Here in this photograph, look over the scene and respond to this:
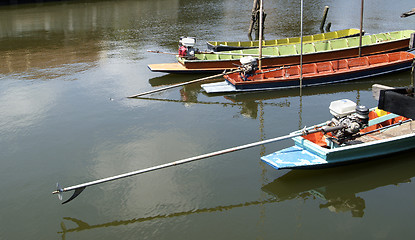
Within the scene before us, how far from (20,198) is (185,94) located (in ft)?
31.0

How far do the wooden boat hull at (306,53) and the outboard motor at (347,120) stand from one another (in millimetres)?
9584

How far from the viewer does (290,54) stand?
21766mm

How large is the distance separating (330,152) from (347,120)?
101 cm

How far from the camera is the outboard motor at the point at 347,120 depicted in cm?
1036

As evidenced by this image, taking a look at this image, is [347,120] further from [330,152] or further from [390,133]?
[390,133]

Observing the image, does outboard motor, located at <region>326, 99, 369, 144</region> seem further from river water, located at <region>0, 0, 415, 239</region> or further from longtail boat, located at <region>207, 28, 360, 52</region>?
longtail boat, located at <region>207, 28, 360, 52</region>

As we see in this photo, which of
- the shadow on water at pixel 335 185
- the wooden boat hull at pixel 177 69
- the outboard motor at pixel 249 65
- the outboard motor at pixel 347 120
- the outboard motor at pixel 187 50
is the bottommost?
the shadow on water at pixel 335 185

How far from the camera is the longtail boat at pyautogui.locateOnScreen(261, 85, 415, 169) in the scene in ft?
34.0

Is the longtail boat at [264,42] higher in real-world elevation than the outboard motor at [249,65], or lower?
higher

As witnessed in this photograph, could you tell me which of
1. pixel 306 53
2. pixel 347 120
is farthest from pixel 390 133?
pixel 306 53

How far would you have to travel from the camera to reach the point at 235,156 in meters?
12.2

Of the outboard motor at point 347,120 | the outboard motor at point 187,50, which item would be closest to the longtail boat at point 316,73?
the outboard motor at point 187,50

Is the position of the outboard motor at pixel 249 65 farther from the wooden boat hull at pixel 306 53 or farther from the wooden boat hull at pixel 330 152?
the wooden boat hull at pixel 330 152

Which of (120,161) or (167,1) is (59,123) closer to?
(120,161)
